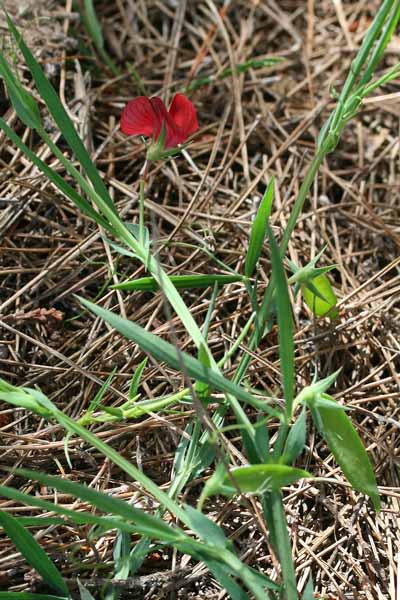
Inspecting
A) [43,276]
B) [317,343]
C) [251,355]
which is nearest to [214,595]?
[251,355]

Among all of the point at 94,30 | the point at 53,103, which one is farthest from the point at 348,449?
the point at 94,30

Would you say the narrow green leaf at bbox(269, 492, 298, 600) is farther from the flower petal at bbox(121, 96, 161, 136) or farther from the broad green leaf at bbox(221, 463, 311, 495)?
the flower petal at bbox(121, 96, 161, 136)

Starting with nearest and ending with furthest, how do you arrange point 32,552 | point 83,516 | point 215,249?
point 83,516 → point 32,552 → point 215,249

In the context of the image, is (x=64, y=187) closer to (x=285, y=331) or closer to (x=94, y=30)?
(x=285, y=331)

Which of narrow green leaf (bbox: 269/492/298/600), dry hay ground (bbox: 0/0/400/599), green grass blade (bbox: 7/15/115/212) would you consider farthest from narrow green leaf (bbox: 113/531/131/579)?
green grass blade (bbox: 7/15/115/212)

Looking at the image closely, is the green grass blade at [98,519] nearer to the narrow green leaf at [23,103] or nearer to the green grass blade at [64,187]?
the green grass blade at [64,187]

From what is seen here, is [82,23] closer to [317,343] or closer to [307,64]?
[307,64]
